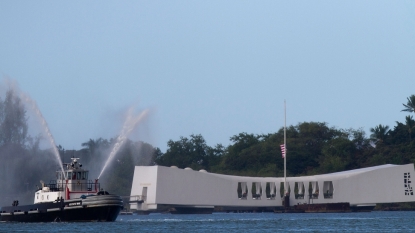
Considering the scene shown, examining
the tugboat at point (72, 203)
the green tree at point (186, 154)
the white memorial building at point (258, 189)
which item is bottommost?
the tugboat at point (72, 203)

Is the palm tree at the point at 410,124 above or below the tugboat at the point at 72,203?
above

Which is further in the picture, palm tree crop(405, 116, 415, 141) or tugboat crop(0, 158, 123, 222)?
palm tree crop(405, 116, 415, 141)

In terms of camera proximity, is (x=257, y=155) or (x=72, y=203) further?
(x=257, y=155)

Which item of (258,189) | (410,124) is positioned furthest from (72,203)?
(410,124)

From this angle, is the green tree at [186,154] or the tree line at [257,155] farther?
the green tree at [186,154]

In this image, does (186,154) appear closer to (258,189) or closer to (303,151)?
(303,151)

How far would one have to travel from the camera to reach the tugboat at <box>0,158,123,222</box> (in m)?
63.5

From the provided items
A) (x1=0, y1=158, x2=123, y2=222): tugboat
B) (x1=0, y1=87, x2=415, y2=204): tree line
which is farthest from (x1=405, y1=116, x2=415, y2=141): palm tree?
(x1=0, y1=158, x2=123, y2=222): tugboat

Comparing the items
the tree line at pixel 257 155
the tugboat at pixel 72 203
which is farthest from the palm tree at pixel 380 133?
the tugboat at pixel 72 203

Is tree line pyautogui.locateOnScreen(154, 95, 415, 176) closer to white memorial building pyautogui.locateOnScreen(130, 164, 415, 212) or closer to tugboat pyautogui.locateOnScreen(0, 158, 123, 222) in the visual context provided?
white memorial building pyautogui.locateOnScreen(130, 164, 415, 212)

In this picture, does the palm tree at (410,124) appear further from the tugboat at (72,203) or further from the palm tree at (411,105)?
the tugboat at (72,203)

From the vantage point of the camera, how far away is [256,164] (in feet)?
481

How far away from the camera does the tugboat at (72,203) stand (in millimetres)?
63500

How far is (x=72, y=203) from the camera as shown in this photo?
63875mm
